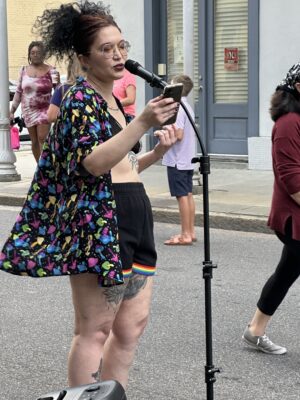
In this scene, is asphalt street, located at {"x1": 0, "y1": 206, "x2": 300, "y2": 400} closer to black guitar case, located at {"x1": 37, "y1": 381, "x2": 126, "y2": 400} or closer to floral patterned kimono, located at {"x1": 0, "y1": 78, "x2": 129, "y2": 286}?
floral patterned kimono, located at {"x1": 0, "y1": 78, "x2": 129, "y2": 286}

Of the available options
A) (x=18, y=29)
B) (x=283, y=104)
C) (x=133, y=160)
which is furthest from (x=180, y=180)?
(x=18, y=29)

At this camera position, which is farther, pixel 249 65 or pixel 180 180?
pixel 249 65

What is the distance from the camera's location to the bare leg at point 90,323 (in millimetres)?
2934

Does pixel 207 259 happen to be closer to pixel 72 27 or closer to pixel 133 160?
pixel 133 160

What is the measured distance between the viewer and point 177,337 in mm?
4797

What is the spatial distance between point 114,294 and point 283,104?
Result: 170 cm

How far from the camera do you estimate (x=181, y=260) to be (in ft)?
22.9

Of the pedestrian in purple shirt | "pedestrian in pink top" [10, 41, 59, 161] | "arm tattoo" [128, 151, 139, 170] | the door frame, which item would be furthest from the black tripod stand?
the door frame

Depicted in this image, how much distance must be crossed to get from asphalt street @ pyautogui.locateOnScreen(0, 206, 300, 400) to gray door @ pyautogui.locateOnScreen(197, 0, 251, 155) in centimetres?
543

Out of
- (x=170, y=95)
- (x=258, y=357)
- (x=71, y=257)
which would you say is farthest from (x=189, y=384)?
(x=170, y=95)

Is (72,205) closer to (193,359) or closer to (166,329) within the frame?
(193,359)

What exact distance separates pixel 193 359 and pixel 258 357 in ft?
1.26

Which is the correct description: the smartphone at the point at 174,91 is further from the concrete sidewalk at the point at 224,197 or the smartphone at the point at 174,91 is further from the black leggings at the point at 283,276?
the concrete sidewalk at the point at 224,197

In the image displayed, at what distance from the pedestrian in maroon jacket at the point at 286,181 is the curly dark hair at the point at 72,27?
1.44 m
